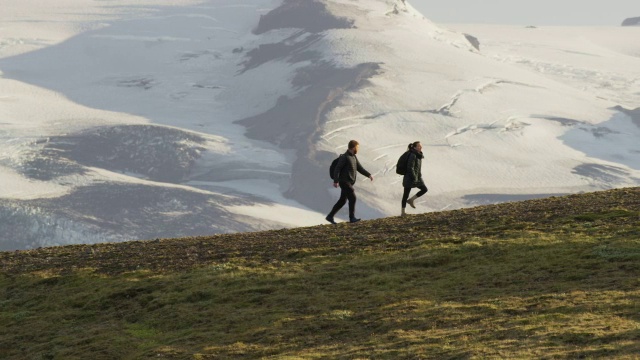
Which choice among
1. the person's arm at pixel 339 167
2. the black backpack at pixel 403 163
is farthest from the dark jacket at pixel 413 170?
the person's arm at pixel 339 167

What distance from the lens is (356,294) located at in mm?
26578

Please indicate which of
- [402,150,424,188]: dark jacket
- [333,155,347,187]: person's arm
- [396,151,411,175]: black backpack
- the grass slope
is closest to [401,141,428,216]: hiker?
[402,150,424,188]: dark jacket

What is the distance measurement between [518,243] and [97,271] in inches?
446

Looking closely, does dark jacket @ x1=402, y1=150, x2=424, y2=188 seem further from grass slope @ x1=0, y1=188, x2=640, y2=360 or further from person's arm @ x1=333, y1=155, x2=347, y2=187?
grass slope @ x1=0, y1=188, x2=640, y2=360

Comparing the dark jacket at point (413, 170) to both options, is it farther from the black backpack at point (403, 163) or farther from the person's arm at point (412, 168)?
the black backpack at point (403, 163)

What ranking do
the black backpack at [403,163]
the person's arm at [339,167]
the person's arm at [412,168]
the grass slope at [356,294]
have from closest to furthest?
the grass slope at [356,294], the person's arm at [339,167], the person's arm at [412,168], the black backpack at [403,163]

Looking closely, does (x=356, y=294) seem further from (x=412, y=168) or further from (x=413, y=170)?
(x=413, y=170)

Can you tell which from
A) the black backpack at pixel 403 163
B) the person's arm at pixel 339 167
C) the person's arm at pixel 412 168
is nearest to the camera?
the person's arm at pixel 339 167

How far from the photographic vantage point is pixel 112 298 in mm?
29203

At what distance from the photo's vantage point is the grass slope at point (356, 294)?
21750 mm

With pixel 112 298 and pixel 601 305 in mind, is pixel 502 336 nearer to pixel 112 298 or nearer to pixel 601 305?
pixel 601 305

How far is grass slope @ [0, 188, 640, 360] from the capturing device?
2175cm

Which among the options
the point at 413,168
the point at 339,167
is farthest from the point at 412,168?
the point at 339,167

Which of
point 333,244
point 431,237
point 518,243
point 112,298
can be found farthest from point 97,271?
point 518,243
